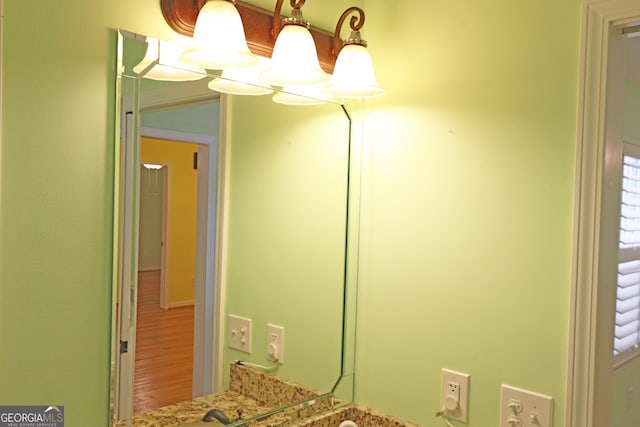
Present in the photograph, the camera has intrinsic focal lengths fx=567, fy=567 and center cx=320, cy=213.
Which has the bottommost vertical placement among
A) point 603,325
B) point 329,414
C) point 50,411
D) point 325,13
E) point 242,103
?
point 329,414

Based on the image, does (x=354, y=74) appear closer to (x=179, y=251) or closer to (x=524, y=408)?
(x=179, y=251)

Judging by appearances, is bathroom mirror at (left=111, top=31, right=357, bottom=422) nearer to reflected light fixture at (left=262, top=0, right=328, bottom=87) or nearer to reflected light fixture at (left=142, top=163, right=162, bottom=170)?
reflected light fixture at (left=142, top=163, right=162, bottom=170)

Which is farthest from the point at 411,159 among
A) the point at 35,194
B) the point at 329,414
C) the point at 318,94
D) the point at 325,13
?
the point at 35,194

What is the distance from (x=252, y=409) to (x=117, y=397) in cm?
40

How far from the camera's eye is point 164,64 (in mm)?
1290

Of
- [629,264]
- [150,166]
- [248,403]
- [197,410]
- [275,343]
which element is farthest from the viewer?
[629,264]

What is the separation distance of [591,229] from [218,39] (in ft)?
3.13

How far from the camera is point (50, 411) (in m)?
1.13

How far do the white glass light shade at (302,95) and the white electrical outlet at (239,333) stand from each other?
24.2 inches

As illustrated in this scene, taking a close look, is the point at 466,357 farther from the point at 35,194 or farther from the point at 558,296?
the point at 35,194

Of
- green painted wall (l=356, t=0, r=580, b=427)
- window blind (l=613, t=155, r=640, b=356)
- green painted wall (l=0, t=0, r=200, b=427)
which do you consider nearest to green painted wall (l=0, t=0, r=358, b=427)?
green painted wall (l=0, t=0, r=200, b=427)

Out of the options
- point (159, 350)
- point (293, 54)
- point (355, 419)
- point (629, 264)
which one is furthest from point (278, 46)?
point (629, 264)

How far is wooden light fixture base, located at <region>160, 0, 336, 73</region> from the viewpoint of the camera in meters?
1.32

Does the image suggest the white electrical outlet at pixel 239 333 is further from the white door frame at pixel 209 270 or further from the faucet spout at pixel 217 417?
the faucet spout at pixel 217 417
